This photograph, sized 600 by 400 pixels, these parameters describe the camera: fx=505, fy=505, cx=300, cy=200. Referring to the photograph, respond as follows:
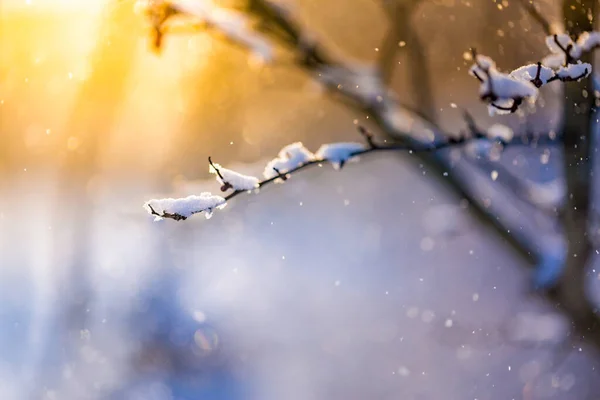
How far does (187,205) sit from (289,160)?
1.04ft

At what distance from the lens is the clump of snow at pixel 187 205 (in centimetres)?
139

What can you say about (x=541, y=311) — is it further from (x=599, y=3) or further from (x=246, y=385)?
(x=599, y=3)

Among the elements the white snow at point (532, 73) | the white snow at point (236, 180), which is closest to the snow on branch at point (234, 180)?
the white snow at point (236, 180)

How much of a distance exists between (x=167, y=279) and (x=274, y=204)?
3032 mm

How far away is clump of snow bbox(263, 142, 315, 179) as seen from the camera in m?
1.44

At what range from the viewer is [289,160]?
146 cm

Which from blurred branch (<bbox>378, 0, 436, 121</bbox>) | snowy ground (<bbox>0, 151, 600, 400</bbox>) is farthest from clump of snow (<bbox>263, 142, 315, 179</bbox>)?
snowy ground (<bbox>0, 151, 600, 400</bbox>)

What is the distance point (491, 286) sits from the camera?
834 centimetres

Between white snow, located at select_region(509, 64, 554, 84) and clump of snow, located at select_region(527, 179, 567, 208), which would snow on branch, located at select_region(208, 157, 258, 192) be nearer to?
white snow, located at select_region(509, 64, 554, 84)

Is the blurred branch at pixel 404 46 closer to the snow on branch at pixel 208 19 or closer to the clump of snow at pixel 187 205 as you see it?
the snow on branch at pixel 208 19

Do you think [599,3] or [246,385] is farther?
[246,385]

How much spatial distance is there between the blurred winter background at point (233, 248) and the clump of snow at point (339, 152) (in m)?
3.36

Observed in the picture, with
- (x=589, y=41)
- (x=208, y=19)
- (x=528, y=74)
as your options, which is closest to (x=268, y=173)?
(x=528, y=74)

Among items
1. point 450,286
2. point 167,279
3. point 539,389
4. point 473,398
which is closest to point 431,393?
point 473,398
